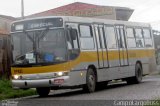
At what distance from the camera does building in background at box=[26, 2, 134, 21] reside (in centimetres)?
6212

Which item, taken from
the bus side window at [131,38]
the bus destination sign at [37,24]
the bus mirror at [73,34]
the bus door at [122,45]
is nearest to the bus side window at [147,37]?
the bus side window at [131,38]

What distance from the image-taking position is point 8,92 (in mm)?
22828

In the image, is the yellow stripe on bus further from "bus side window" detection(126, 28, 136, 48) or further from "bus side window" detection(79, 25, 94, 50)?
"bus side window" detection(126, 28, 136, 48)

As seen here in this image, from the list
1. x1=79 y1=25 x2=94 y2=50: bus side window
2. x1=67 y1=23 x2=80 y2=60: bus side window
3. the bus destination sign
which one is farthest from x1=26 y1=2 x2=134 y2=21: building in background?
x1=67 y1=23 x2=80 y2=60: bus side window

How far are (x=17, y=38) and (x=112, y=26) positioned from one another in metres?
5.51

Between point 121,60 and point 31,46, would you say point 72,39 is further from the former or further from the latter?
point 121,60

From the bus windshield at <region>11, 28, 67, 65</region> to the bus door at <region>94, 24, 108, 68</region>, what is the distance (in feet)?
10.1

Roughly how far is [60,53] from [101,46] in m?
3.62

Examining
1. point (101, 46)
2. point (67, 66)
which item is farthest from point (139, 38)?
point (67, 66)

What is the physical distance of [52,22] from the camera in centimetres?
1992

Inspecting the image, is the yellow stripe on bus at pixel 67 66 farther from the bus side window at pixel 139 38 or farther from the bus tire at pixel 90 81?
the bus side window at pixel 139 38

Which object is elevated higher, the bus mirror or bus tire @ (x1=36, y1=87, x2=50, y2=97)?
the bus mirror

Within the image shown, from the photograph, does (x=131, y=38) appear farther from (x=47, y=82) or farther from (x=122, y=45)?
(x=47, y=82)

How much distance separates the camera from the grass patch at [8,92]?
21.4 meters
